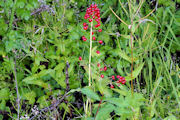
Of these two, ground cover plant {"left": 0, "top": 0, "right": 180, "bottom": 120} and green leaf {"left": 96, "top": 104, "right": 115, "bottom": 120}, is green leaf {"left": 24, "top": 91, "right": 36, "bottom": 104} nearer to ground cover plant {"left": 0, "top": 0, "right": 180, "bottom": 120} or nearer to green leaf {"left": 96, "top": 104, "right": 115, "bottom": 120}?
ground cover plant {"left": 0, "top": 0, "right": 180, "bottom": 120}

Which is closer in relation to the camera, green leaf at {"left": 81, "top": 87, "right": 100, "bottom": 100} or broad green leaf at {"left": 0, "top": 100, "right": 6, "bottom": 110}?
green leaf at {"left": 81, "top": 87, "right": 100, "bottom": 100}

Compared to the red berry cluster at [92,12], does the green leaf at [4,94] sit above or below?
below

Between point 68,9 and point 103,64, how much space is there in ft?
2.42

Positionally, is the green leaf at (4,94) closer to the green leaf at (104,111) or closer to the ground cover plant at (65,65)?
the ground cover plant at (65,65)

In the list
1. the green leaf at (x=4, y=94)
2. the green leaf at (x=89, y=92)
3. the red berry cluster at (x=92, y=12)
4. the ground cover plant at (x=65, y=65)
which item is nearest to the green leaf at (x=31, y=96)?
the ground cover plant at (x=65, y=65)

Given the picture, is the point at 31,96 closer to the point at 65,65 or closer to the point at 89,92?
the point at 65,65

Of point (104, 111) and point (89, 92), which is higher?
point (89, 92)

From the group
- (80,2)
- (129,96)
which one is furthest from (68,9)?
(129,96)

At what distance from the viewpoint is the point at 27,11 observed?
1960 millimetres

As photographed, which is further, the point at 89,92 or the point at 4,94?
the point at 4,94

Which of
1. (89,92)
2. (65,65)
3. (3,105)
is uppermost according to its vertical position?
(65,65)

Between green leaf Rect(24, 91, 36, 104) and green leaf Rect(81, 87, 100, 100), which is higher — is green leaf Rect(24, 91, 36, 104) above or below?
below

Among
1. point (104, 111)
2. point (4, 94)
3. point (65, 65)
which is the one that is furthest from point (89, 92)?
point (4, 94)

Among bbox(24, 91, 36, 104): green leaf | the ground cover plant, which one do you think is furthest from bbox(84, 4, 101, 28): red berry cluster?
bbox(24, 91, 36, 104): green leaf
